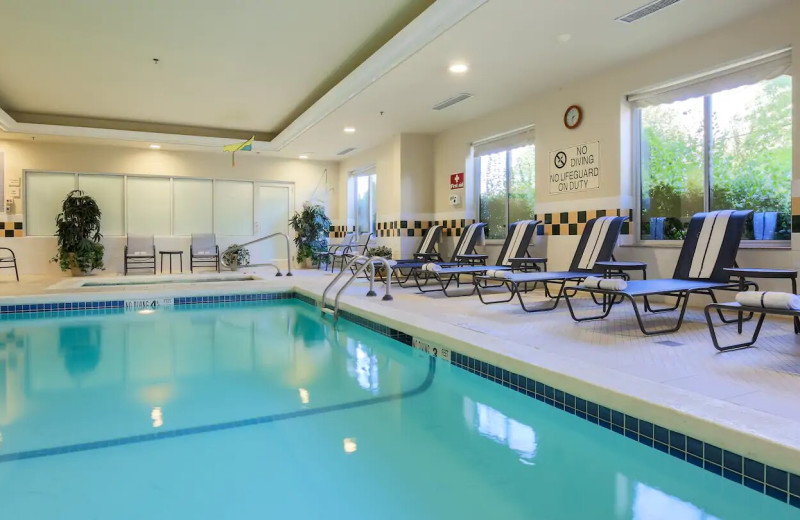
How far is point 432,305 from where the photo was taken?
5035mm

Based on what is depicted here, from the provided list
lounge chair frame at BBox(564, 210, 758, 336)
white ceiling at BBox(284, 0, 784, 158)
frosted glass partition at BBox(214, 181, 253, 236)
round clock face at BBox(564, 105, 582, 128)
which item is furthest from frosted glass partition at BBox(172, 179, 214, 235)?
lounge chair frame at BBox(564, 210, 758, 336)

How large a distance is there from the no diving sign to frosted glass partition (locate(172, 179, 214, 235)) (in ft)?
24.8

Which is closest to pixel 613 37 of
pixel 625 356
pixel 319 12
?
pixel 319 12

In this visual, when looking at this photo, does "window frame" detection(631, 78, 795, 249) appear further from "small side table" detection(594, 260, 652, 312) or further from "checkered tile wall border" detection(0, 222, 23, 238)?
"checkered tile wall border" detection(0, 222, 23, 238)

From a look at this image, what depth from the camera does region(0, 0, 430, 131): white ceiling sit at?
4.84 meters

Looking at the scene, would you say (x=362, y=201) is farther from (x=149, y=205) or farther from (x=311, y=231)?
(x=149, y=205)

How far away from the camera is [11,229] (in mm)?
9477

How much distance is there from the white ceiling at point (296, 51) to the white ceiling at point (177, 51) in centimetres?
2

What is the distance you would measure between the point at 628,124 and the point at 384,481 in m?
5.10

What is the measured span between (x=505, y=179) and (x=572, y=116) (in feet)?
5.65

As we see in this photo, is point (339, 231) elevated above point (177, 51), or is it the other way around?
point (177, 51)

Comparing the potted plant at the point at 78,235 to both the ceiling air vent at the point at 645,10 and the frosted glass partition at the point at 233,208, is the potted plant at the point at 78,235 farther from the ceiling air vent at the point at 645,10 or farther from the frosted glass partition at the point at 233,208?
the ceiling air vent at the point at 645,10

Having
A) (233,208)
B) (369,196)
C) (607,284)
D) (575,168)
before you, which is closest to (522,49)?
(575,168)

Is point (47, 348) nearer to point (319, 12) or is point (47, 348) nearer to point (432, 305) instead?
point (432, 305)
